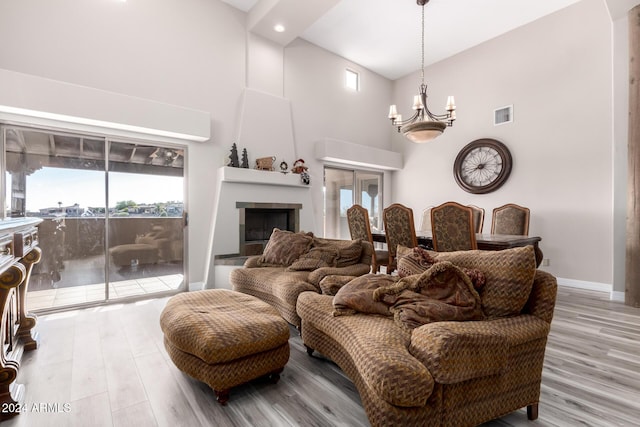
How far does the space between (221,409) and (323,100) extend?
523cm

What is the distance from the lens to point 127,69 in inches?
144

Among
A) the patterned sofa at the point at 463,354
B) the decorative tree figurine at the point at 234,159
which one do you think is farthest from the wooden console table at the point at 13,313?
the decorative tree figurine at the point at 234,159

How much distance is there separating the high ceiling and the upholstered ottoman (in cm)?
403

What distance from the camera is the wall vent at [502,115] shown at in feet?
16.7

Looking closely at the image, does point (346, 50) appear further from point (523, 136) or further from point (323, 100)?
point (523, 136)

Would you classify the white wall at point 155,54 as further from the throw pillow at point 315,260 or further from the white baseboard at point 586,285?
the white baseboard at point 586,285

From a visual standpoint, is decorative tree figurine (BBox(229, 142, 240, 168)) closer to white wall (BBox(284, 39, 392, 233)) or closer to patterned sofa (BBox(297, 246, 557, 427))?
white wall (BBox(284, 39, 392, 233))

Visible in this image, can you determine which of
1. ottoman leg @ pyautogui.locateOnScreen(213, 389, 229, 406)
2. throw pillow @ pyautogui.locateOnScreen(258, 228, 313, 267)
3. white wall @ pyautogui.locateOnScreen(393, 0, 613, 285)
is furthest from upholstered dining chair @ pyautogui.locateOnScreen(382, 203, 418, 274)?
white wall @ pyautogui.locateOnScreen(393, 0, 613, 285)

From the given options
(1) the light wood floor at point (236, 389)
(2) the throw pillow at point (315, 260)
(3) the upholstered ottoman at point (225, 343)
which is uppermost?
(2) the throw pillow at point (315, 260)

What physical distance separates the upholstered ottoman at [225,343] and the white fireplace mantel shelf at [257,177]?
8.14 ft

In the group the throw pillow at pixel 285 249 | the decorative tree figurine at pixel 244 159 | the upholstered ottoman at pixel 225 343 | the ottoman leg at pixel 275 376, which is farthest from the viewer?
the decorative tree figurine at pixel 244 159

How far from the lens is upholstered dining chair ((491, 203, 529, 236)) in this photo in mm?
4224

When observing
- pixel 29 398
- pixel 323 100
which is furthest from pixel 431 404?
pixel 323 100

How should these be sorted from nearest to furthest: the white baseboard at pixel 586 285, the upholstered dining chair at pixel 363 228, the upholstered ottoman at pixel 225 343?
the upholstered ottoman at pixel 225 343, the upholstered dining chair at pixel 363 228, the white baseboard at pixel 586 285
